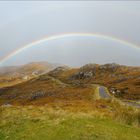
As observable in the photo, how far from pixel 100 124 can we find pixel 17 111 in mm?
9936

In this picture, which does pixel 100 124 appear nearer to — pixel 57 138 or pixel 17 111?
pixel 57 138

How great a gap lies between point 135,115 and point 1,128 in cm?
1519

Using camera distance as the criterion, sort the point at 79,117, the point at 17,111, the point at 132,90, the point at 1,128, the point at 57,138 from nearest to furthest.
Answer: the point at 57,138
the point at 1,128
the point at 79,117
the point at 17,111
the point at 132,90

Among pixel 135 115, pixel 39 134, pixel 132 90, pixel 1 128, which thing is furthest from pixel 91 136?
pixel 132 90

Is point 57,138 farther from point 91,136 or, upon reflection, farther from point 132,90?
point 132,90

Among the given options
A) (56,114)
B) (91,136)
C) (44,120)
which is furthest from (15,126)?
(91,136)

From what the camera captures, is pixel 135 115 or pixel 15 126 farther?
pixel 135 115

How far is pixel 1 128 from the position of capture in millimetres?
24641

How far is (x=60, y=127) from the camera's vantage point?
78.4 ft

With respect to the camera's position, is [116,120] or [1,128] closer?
[1,128]

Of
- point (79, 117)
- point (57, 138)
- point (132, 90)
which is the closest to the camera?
point (57, 138)

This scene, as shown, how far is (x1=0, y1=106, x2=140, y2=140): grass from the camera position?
22062mm

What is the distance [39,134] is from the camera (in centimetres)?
2241

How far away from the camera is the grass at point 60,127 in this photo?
72.4ft
